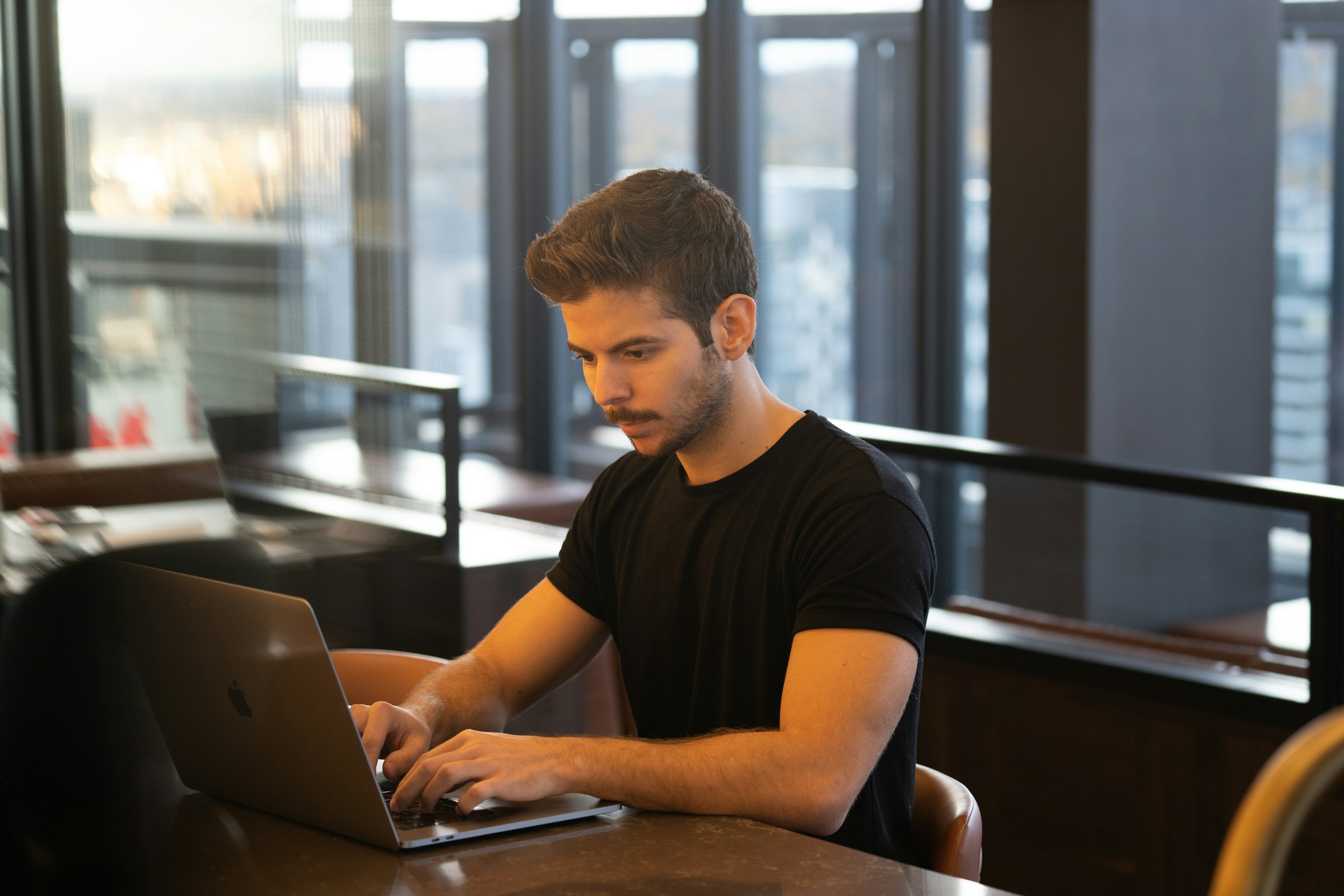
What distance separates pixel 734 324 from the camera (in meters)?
1.58

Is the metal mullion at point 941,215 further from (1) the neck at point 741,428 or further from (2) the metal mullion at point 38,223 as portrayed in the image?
(1) the neck at point 741,428

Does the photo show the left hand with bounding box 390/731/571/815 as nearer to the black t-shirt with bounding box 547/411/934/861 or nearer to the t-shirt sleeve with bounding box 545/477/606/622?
the black t-shirt with bounding box 547/411/934/861

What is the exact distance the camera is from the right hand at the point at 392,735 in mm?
1442

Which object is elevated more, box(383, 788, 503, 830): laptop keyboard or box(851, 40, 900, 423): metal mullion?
box(851, 40, 900, 423): metal mullion

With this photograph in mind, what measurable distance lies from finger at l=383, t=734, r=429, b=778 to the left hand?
0.10m

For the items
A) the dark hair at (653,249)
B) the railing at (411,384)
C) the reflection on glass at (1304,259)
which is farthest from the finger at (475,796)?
the reflection on glass at (1304,259)

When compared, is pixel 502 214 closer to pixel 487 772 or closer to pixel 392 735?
pixel 392 735

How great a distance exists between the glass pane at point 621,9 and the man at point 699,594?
4362mm

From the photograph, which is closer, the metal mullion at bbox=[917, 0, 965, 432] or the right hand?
the right hand

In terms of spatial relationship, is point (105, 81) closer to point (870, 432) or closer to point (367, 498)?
A: point (367, 498)

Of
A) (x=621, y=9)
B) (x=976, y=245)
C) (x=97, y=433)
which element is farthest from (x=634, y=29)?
(x=97, y=433)

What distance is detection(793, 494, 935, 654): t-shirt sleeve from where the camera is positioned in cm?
138

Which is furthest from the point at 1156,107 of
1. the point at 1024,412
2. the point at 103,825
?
the point at 103,825

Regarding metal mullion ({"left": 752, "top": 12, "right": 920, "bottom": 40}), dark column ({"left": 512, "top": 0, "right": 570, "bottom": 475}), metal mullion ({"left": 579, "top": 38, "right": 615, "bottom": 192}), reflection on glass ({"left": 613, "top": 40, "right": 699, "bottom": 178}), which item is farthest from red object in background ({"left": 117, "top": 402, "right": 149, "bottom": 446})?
metal mullion ({"left": 752, "top": 12, "right": 920, "bottom": 40})
